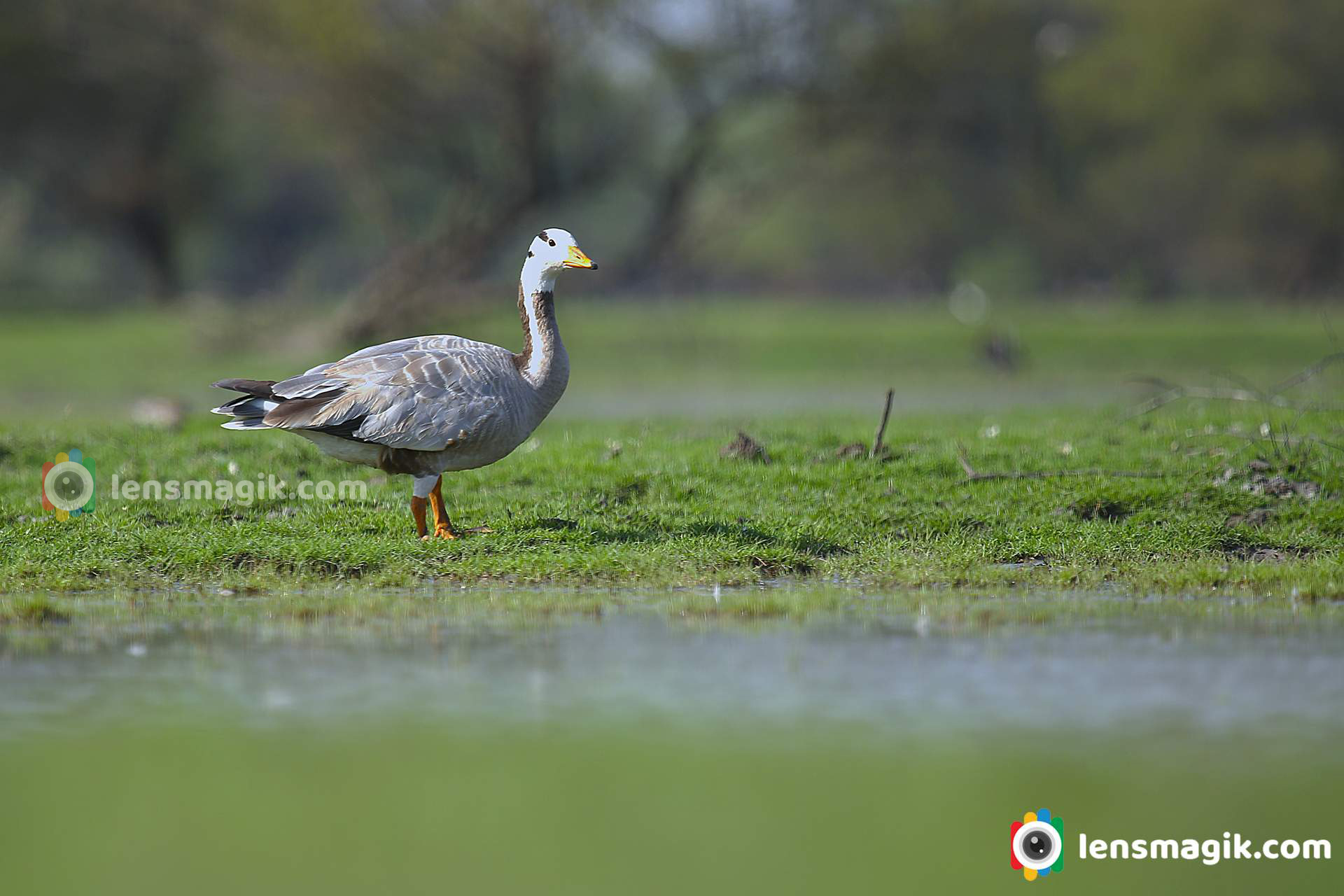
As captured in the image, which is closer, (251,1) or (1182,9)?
(251,1)

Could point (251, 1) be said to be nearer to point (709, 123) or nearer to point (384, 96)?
point (384, 96)

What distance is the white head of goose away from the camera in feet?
31.6

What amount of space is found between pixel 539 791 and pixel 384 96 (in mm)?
33440

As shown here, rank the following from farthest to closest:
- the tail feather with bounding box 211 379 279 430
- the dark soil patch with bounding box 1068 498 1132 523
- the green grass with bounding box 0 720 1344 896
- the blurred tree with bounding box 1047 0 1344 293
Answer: the blurred tree with bounding box 1047 0 1344 293 → the dark soil patch with bounding box 1068 498 1132 523 → the tail feather with bounding box 211 379 279 430 → the green grass with bounding box 0 720 1344 896

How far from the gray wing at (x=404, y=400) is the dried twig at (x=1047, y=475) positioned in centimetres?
376

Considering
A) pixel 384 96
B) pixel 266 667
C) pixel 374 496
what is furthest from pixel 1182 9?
pixel 266 667

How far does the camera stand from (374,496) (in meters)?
11.2

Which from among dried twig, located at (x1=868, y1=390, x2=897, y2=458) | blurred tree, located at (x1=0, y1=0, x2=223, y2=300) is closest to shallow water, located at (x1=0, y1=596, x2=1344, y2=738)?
dried twig, located at (x1=868, y1=390, x2=897, y2=458)

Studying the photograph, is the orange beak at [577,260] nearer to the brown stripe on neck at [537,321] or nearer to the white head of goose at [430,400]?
the white head of goose at [430,400]

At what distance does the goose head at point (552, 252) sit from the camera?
1023cm

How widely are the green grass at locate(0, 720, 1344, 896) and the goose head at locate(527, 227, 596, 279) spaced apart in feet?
15.5

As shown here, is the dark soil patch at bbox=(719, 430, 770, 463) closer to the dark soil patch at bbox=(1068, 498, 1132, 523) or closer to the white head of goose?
the white head of goose

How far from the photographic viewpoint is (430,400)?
963 centimetres

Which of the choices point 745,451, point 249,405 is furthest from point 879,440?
point 249,405
